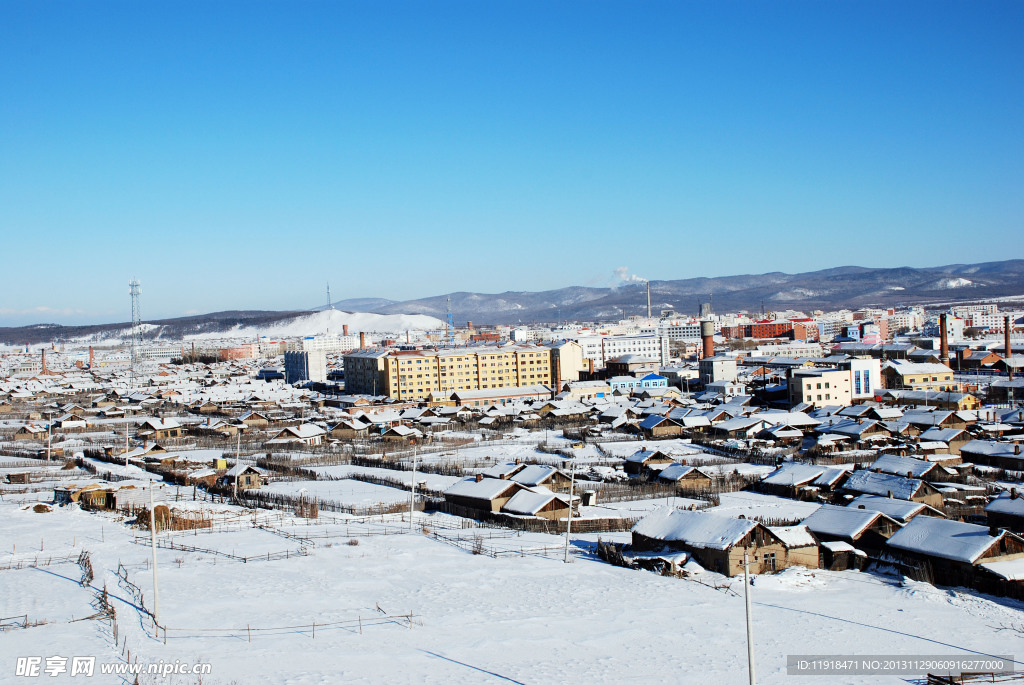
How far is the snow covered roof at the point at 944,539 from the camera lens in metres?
10.2

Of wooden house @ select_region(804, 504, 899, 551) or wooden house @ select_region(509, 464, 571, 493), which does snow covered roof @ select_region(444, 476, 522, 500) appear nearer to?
wooden house @ select_region(509, 464, 571, 493)

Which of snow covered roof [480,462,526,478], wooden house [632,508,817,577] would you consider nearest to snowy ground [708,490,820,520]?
wooden house [632,508,817,577]

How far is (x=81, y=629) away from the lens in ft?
26.2

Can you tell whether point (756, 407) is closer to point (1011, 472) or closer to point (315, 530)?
point (1011, 472)

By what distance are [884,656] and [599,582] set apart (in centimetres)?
336

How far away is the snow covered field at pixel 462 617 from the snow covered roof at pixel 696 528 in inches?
21.6

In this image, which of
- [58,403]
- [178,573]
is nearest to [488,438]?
[178,573]

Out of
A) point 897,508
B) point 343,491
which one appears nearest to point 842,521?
point 897,508

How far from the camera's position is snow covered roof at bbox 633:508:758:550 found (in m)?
10.7

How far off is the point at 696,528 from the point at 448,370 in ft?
100

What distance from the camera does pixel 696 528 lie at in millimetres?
11211

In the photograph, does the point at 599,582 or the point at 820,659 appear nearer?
the point at 820,659

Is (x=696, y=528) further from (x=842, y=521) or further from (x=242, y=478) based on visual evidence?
(x=242, y=478)

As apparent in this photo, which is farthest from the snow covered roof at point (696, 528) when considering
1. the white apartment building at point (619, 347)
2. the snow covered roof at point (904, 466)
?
the white apartment building at point (619, 347)
